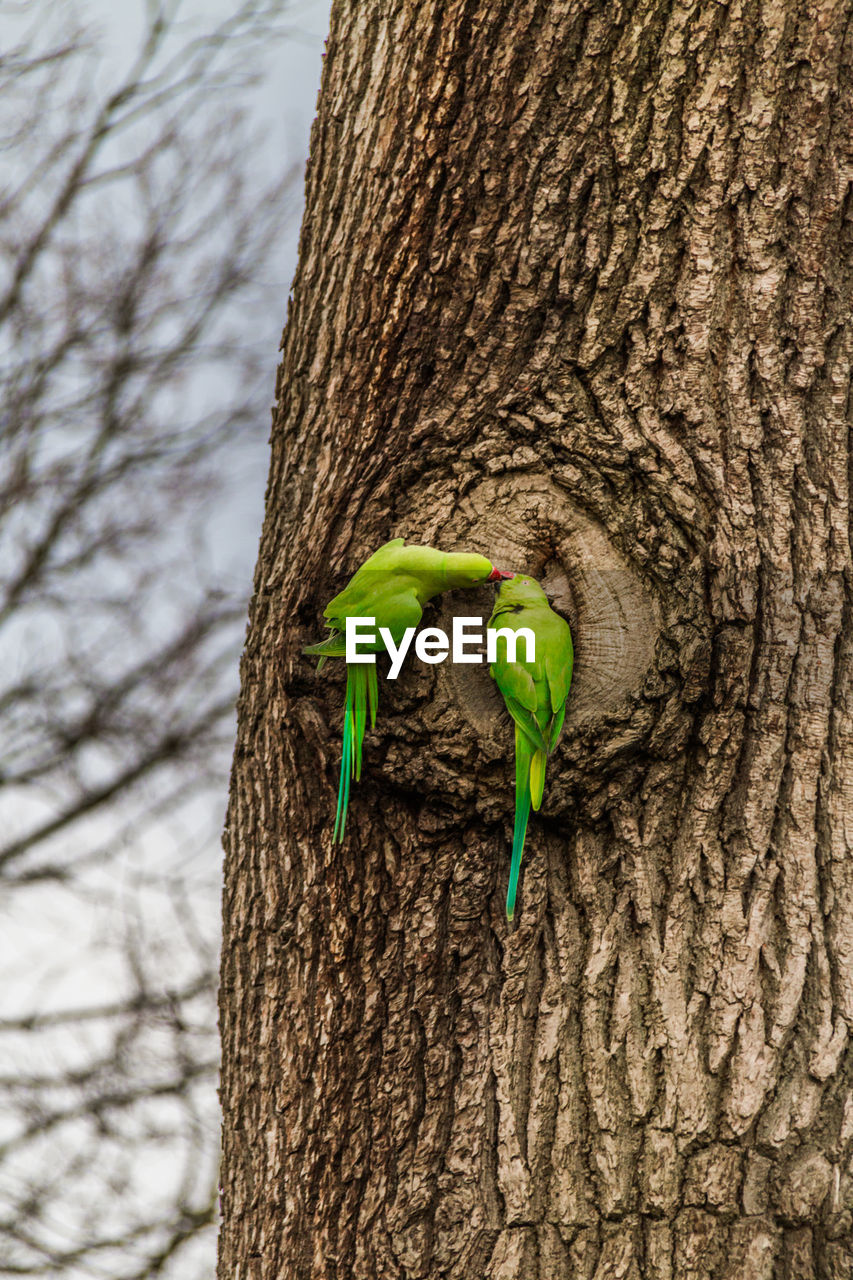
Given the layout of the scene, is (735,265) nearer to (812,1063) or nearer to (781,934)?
(781,934)

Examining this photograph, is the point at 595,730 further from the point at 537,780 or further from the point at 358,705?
the point at 358,705

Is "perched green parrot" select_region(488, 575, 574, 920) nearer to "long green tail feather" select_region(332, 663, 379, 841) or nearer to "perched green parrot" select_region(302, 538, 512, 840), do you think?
"perched green parrot" select_region(302, 538, 512, 840)

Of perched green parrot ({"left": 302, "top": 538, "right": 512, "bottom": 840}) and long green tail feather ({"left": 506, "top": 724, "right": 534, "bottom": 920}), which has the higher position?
perched green parrot ({"left": 302, "top": 538, "right": 512, "bottom": 840})

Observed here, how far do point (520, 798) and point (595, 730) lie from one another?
16 centimetres

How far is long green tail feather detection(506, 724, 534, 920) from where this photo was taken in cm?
150

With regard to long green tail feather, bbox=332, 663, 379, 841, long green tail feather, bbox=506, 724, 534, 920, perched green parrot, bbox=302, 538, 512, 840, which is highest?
perched green parrot, bbox=302, 538, 512, 840

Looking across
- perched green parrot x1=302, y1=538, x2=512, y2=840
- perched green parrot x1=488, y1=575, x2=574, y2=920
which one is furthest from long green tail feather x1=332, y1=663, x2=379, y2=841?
perched green parrot x1=488, y1=575, x2=574, y2=920

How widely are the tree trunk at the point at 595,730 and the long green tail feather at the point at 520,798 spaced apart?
4cm

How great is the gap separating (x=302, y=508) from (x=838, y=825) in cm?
106

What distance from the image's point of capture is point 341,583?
1673 mm

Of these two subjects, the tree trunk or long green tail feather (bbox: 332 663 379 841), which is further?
long green tail feather (bbox: 332 663 379 841)

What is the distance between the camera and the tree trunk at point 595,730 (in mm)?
1457

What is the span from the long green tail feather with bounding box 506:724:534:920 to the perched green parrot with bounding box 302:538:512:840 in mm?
238

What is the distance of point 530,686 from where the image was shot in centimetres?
148
